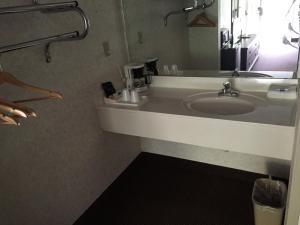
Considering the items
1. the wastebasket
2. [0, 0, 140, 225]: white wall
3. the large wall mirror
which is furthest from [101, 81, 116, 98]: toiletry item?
→ the wastebasket

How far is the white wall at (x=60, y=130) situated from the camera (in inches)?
49.6

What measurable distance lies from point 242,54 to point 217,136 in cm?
67

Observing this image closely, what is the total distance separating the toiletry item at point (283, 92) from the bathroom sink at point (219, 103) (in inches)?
3.1

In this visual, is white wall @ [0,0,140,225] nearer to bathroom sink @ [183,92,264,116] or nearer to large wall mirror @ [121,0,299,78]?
large wall mirror @ [121,0,299,78]

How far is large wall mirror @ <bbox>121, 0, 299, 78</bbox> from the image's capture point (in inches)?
62.6

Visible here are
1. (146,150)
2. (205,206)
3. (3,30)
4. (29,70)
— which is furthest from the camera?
(146,150)

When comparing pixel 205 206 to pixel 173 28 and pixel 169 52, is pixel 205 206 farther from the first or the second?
pixel 173 28

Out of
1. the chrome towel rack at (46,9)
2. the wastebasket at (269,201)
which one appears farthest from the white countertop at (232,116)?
the chrome towel rack at (46,9)

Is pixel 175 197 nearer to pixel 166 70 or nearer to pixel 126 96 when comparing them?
pixel 126 96

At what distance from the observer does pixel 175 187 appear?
208 cm

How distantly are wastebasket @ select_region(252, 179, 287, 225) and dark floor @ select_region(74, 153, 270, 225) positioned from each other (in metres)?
0.18

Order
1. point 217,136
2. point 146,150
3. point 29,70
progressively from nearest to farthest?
point 29,70, point 217,136, point 146,150

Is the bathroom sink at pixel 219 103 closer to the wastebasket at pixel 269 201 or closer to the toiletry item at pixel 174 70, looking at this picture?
the toiletry item at pixel 174 70

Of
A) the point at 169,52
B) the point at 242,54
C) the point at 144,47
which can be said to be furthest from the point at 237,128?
the point at 144,47
